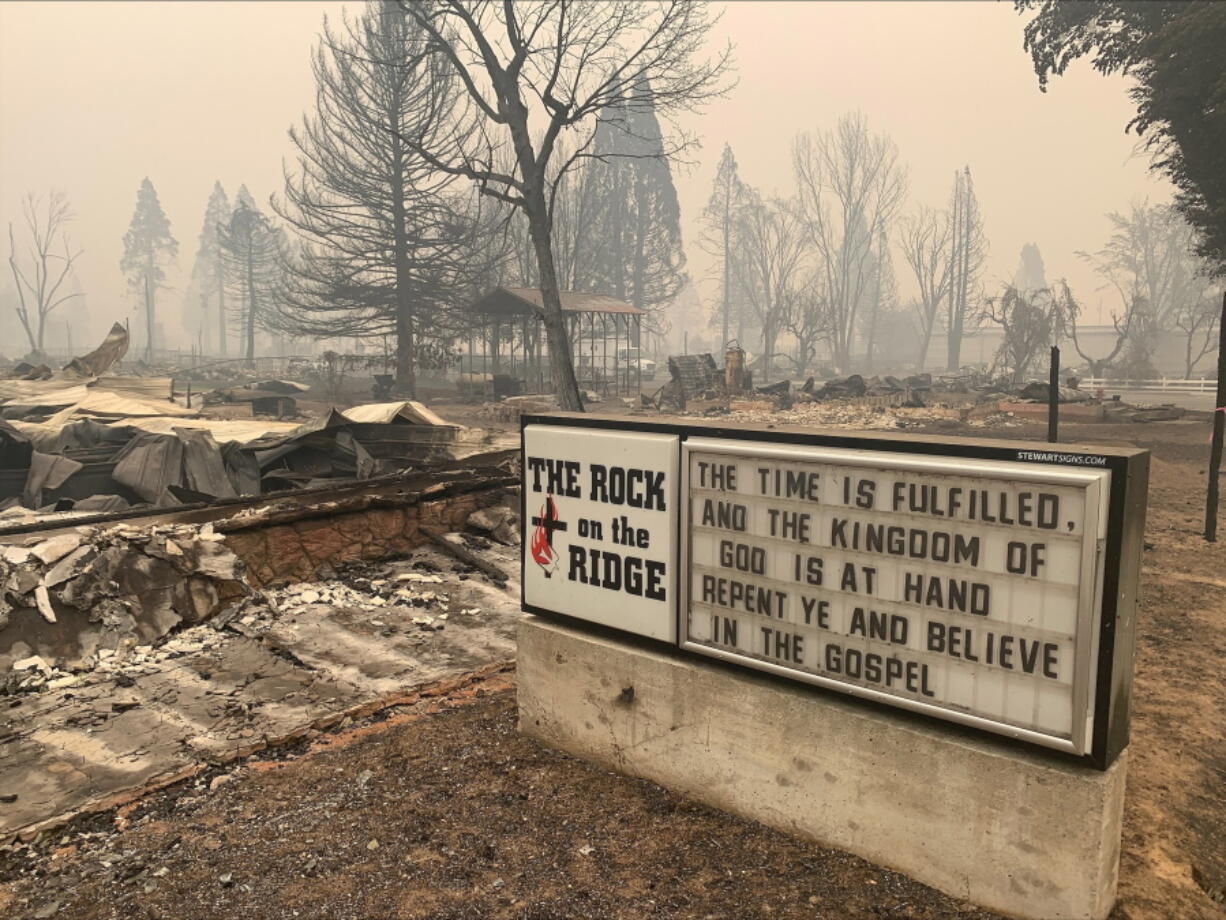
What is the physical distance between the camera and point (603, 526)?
4.58 metres

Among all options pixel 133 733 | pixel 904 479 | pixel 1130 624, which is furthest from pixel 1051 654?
pixel 133 733

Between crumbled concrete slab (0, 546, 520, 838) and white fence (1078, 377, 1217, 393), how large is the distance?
4009cm

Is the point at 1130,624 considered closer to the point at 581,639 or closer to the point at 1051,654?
the point at 1051,654

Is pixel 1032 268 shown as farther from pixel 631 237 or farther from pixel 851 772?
pixel 851 772

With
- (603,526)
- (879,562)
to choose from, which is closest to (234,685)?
(603,526)

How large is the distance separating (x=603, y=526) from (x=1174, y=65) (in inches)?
779

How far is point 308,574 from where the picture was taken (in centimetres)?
802

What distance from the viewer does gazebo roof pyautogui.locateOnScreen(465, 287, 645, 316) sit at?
34844 mm

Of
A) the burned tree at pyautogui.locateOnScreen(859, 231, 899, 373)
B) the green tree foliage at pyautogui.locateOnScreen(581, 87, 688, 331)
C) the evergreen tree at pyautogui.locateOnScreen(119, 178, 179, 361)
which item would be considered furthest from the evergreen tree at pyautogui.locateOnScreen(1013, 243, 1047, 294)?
the evergreen tree at pyautogui.locateOnScreen(119, 178, 179, 361)

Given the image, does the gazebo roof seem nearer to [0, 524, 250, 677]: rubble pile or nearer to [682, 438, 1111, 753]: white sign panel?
[0, 524, 250, 677]: rubble pile

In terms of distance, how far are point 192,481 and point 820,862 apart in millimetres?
9548

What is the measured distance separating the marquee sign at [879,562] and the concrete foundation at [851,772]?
12cm

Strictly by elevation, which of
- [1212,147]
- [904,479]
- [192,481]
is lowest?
[192,481]

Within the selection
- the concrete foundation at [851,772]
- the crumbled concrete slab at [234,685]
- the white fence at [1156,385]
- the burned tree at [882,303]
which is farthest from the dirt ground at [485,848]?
the burned tree at [882,303]
